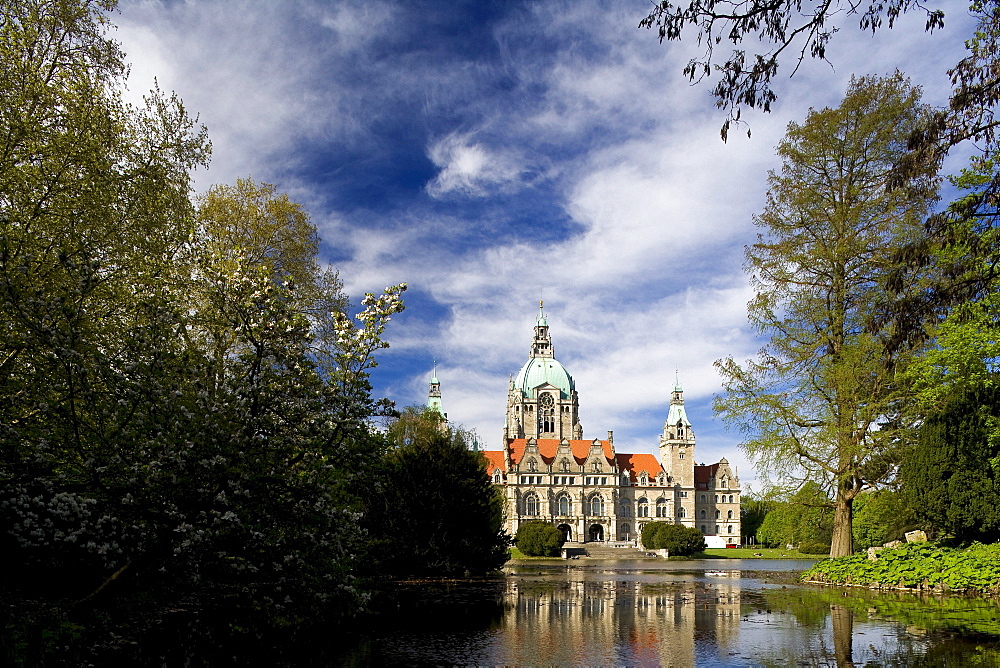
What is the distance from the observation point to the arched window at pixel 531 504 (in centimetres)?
9944

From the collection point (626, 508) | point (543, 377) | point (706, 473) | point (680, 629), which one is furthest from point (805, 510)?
point (543, 377)

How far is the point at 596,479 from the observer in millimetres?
101438

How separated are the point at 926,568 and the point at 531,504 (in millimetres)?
84838

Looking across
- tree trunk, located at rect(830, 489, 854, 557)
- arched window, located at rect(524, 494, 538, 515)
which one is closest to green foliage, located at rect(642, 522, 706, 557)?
tree trunk, located at rect(830, 489, 854, 557)

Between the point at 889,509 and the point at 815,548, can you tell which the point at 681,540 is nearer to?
the point at 815,548

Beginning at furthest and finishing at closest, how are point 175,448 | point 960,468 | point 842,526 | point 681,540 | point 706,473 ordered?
point 706,473 → point 681,540 → point 842,526 → point 960,468 → point 175,448

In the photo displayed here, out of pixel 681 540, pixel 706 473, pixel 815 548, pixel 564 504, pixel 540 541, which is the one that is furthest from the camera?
pixel 706 473

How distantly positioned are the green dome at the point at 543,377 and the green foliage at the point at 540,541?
67148 mm

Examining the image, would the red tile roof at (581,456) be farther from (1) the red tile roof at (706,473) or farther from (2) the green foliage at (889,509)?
(2) the green foliage at (889,509)

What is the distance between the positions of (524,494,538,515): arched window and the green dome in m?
22.0

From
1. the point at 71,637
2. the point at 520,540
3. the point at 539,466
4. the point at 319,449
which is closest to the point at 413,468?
the point at 319,449

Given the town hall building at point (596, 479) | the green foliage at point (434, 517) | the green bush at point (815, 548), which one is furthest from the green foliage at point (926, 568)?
the town hall building at point (596, 479)

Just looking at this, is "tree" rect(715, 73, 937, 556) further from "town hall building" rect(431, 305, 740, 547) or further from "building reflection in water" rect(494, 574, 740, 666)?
"town hall building" rect(431, 305, 740, 547)

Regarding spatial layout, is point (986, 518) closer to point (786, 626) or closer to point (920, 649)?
point (786, 626)
